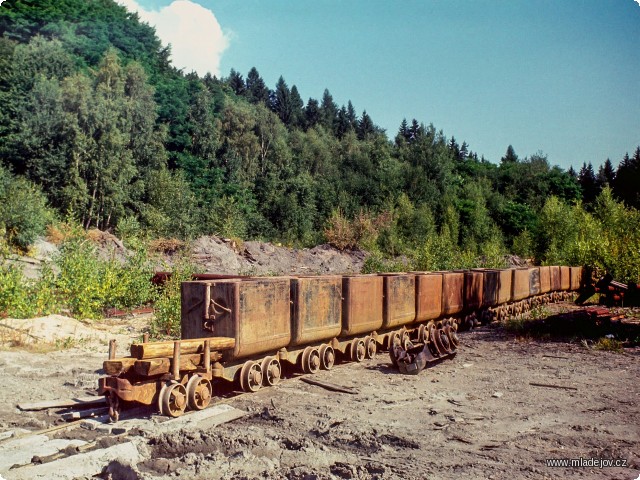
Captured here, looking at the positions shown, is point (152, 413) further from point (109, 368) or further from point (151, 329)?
point (151, 329)

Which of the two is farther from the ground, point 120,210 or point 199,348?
point 120,210

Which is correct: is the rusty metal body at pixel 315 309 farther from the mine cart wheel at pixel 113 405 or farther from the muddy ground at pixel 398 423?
the mine cart wheel at pixel 113 405

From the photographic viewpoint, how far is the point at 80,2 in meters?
60.8

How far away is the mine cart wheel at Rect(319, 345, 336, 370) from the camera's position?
9.90 metres

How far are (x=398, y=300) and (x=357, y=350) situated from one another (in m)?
1.84

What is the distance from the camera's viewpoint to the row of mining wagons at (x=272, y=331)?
22.0ft

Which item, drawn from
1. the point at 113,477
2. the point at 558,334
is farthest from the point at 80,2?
the point at 113,477

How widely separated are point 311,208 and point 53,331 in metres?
48.3

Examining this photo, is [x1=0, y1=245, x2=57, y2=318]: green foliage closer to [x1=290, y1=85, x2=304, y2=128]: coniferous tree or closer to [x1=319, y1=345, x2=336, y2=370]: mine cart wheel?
[x1=319, y1=345, x2=336, y2=370]: mine cart wheel

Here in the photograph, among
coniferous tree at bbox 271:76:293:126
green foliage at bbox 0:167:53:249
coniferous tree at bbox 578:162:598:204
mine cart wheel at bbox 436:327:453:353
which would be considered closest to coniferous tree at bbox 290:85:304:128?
coniferous tree at bbox 271:76:293:126

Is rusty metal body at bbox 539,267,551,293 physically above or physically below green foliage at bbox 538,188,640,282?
below

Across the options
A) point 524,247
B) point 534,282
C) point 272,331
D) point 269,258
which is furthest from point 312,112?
point 272,331

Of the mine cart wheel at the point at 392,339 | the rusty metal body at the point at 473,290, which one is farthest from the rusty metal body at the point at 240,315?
the rusty metal body at the point at 473,290

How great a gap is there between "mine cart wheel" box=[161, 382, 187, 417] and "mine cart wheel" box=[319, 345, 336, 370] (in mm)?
3468
